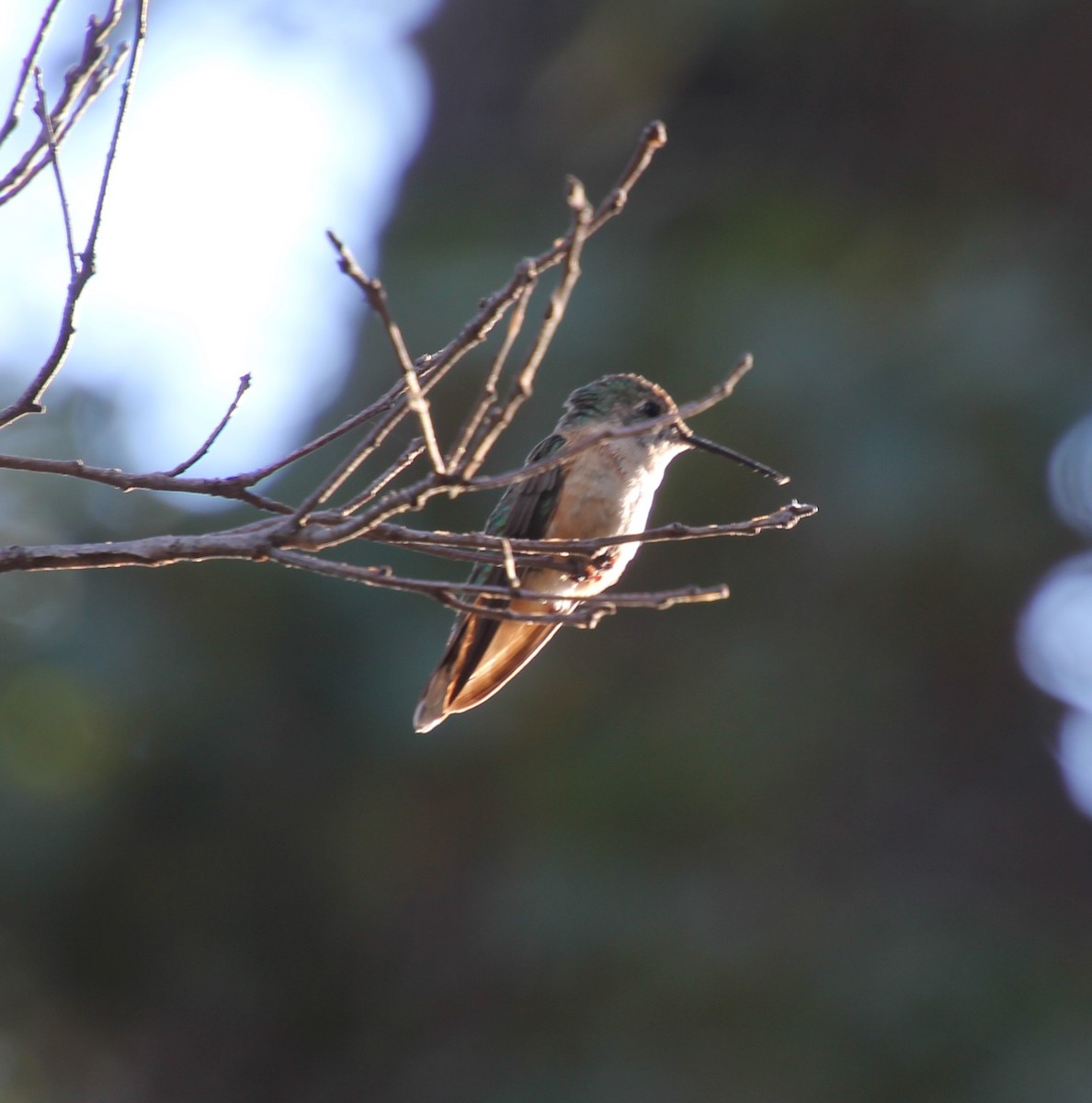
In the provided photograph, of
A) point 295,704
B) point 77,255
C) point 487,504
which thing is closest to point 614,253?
point 487,504

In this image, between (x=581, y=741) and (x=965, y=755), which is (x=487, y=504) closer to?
A: (x=581, y=741)

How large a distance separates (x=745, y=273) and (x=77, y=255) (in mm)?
9321

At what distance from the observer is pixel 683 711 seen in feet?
35.7

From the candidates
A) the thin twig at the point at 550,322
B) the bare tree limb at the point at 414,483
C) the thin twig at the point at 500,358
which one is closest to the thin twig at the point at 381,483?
the bare tree limb at the point at 414,483

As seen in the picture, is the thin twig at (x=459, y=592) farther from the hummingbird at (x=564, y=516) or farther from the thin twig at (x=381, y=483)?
the hummingbird at (x=564, y=516)

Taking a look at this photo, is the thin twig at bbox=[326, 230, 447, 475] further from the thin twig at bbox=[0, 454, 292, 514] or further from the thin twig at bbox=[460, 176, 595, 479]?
the thin twig at bbox=[0, 454, 292, 514]

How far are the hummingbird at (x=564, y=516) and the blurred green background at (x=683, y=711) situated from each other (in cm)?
484

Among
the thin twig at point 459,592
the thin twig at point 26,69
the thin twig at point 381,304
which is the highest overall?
the thin twig at point 26,69

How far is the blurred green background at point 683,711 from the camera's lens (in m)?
10.2

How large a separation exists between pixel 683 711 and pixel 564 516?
650 centimetres

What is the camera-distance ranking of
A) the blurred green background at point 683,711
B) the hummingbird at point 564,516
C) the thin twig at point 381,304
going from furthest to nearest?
the blurred green background at point 683,711
the hummingbird at point 564,516
the thin twig at point 381,304

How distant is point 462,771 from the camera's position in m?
11.3

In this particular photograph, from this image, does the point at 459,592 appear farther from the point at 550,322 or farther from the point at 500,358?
the point at 550,322

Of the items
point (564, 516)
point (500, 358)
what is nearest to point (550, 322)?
point (500, 358)
